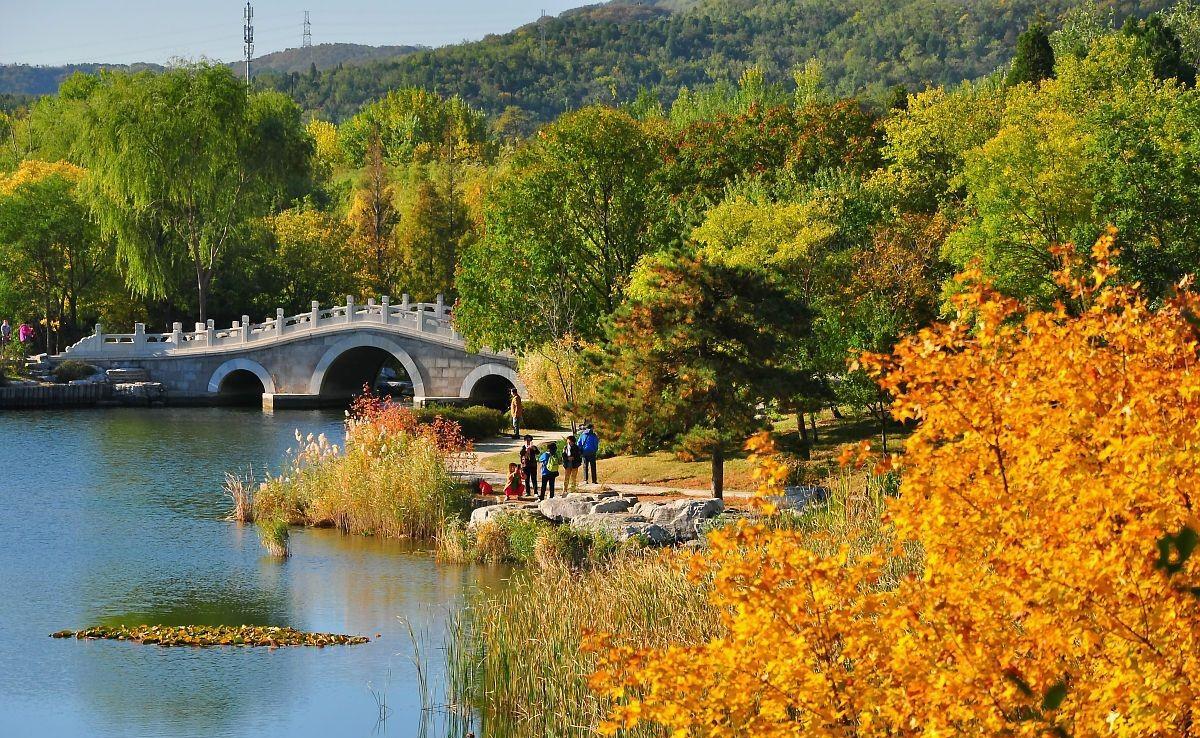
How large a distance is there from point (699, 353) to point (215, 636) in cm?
936

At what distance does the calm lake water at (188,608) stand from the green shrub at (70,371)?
58.6ft

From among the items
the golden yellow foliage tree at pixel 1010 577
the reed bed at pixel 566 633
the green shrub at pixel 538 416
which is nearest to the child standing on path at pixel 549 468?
the reed bed at pixel 566 633

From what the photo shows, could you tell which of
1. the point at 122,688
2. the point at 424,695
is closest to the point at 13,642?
the point at 122,688

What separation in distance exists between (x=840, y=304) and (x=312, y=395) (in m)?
24.8

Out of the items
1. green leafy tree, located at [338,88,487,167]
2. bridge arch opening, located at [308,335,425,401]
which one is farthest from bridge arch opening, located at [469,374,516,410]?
green leafy tree, located at [338,88,487,167]

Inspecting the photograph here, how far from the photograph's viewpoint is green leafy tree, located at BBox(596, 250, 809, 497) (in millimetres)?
23062

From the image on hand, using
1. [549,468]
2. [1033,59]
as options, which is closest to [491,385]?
[1033,59]

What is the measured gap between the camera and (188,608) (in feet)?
63.2

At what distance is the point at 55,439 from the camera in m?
39.4

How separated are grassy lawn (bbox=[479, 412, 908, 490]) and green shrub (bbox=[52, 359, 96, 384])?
2343 cm

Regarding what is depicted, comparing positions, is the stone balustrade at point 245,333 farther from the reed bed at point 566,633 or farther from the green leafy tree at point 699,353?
the reed bed at point 566,633

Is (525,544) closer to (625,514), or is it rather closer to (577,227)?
(625,514)

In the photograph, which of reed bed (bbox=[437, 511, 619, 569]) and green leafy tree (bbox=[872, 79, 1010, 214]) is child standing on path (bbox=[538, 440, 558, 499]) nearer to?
reed bed (bbox=[437, 511, 619, 569])

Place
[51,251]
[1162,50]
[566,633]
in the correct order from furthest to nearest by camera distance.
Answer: [1162,50] → [51,251] → [566,633]
